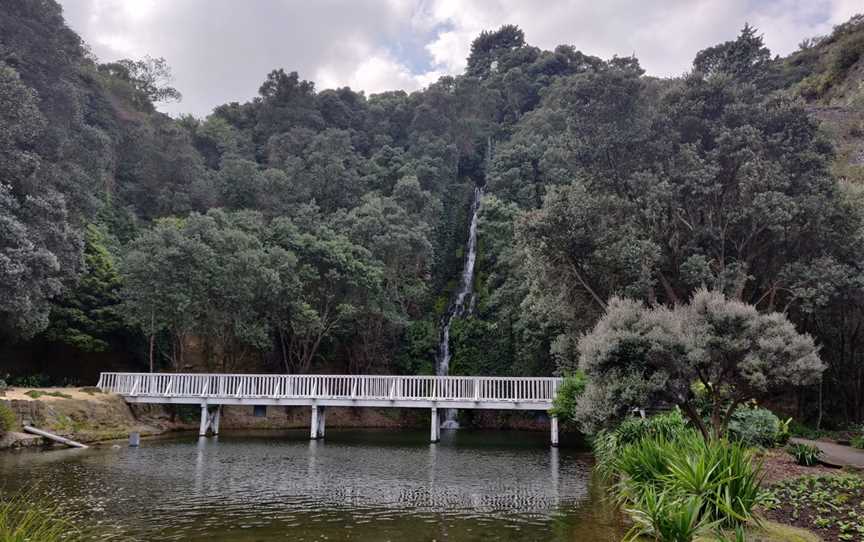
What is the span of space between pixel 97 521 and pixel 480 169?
4116 cm

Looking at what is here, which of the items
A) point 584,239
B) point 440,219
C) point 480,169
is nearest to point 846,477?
point 584,239

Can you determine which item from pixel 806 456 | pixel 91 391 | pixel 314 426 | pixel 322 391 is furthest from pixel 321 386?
pixel 806 456

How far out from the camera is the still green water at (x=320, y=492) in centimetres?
740

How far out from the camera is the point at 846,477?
8.48 m

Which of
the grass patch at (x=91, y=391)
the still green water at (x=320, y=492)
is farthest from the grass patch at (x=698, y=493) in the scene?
the grass patch at (x=91, y=391)

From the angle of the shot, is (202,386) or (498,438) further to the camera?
(498,438)

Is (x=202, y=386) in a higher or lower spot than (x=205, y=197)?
lower

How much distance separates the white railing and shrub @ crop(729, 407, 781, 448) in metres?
7.03

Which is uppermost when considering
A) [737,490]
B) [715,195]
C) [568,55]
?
[568,55]

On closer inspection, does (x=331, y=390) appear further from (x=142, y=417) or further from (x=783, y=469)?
(x=783, y=469)

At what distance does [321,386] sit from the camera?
20.6 metres

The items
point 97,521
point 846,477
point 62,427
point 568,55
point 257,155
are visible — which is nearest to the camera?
point 97,521

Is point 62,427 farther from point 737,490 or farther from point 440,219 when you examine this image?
point 440,219

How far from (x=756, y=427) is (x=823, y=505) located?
19.4ft
